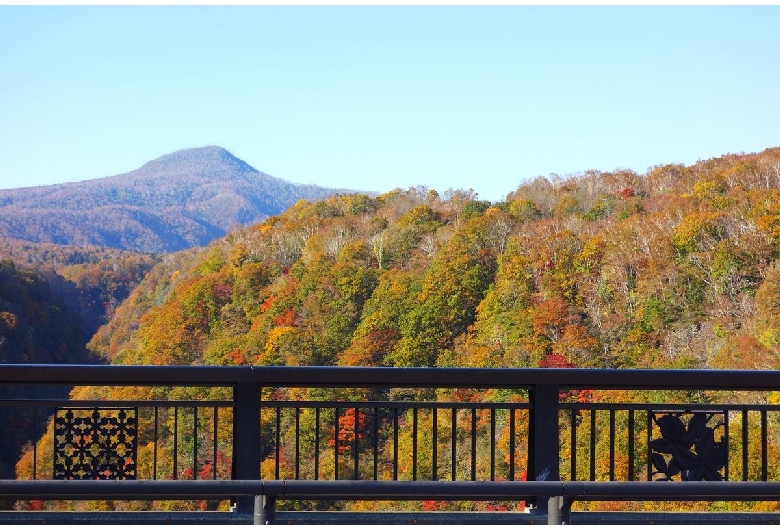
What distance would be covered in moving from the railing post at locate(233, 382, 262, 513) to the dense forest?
33026 millimetres

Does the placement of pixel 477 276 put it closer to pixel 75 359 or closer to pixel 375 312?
pixel 375 312

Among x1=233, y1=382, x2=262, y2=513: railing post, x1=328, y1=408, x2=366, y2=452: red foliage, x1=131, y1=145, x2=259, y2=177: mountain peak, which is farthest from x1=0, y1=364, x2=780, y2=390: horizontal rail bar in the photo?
x1=131, y1=145, x2=259, y2=177: mountain peak

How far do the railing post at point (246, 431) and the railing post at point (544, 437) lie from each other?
1.30 metres

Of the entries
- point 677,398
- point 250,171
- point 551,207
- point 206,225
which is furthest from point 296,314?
point 250,171

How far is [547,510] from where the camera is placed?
4.08 m

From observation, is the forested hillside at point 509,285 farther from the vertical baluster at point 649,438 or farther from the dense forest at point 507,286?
the vertical baluster at point 649,438

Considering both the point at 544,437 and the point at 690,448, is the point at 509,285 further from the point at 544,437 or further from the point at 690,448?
the point at 544,437

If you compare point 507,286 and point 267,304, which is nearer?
point 507,286

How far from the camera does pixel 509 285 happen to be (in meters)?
53.3

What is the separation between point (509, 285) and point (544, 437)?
163 feet

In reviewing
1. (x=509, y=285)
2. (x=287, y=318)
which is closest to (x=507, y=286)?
(x=509, y=285)

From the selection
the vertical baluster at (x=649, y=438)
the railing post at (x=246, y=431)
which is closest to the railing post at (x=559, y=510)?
the vertical baluster at (x=649, y=438)

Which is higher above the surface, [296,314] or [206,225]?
[206,225]

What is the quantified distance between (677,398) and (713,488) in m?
32.8
